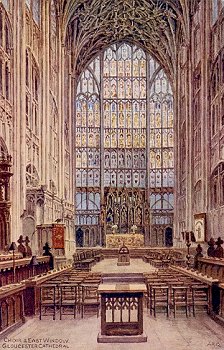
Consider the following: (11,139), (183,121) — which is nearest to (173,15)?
(183,121)

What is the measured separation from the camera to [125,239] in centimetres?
4238

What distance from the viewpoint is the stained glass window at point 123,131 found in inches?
1907

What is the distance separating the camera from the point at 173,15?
Answer: 1679 inches

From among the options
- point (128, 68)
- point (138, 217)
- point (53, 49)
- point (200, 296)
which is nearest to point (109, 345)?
point (200, 296)

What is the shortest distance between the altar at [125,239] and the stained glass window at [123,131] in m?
5.84

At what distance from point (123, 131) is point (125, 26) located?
28.2 ft

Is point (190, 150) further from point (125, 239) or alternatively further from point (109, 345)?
point (109, 345)

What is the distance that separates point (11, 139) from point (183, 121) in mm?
21597

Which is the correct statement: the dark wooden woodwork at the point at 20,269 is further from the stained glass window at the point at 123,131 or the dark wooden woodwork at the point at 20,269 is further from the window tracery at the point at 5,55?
the stained glass window at the point at 123,131

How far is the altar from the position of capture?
4200cm

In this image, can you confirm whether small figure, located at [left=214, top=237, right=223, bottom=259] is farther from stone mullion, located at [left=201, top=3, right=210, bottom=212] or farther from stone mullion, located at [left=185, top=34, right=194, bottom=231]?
stone mullion, located at [left=185, top=34, right=194, bottom=231]

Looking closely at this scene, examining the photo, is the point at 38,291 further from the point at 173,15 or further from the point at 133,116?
the point at 133,116

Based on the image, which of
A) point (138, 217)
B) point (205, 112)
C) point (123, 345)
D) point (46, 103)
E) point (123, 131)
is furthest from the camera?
point (123, 131)

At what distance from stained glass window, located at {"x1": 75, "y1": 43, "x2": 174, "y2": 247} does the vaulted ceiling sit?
1356 mm
